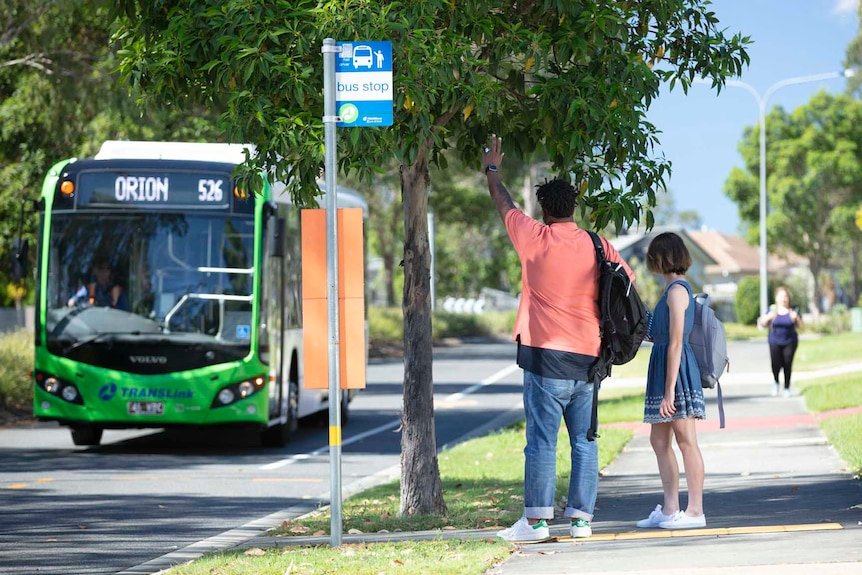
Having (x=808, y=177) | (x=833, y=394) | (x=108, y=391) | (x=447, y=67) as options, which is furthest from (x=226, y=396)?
(x=808, y=177)

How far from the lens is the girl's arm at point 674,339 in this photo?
27.7ft

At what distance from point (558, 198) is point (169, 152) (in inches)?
358

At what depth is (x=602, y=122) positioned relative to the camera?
907 centimetres

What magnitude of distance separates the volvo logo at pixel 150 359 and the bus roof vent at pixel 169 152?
225 centimetres

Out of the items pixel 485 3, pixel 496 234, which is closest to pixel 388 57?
pixel 485 3

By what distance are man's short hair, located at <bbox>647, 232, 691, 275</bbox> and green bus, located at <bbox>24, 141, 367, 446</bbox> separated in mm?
7639

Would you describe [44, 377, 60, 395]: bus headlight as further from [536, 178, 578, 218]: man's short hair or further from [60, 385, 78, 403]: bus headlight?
[536, 178, 578, 218]: man's short hair

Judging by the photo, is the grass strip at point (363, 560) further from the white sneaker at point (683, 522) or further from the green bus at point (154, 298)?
the green bus at point (154, 298)

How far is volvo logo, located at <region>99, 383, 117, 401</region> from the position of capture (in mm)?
15625

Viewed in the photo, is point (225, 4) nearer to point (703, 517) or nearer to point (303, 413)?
point (703, 517)

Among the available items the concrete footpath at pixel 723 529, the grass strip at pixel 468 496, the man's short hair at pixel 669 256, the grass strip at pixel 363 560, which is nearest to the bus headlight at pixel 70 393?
the grass strip at pixel 468 496

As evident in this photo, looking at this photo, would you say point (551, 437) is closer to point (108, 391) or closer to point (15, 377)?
point (108, 391)

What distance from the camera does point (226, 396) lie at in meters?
15.6

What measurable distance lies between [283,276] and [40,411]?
10.2ft
